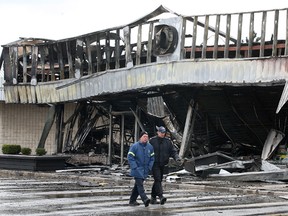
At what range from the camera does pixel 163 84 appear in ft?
85.6

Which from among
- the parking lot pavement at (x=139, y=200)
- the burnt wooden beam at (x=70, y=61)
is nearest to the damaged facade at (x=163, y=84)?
the burnt wooden beam at (x=70, y=61)

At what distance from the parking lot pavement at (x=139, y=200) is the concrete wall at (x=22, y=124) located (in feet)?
61.0

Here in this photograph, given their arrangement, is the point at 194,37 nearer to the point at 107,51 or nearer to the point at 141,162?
the point at 107,51

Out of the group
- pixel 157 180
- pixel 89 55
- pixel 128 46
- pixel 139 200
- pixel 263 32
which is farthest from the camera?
pixel 89 55

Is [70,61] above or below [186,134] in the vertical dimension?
above

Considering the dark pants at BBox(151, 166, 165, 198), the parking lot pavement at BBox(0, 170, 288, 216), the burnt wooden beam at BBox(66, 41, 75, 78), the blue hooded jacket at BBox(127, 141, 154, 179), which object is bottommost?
the parking lot pavement at BBox(0, 170, 288, 216)

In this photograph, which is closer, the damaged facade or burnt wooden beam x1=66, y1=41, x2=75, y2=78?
the damaged facade

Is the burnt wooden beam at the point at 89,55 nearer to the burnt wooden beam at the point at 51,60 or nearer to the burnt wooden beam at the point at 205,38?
the burnt wooden beam at the point at 51,60

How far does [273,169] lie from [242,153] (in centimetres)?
698

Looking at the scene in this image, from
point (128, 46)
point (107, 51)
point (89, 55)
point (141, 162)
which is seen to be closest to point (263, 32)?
point (128, 46)

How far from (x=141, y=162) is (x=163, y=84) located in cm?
1250

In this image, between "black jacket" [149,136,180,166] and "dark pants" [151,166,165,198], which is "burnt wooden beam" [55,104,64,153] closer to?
"black jacket" [149,136,180,166]

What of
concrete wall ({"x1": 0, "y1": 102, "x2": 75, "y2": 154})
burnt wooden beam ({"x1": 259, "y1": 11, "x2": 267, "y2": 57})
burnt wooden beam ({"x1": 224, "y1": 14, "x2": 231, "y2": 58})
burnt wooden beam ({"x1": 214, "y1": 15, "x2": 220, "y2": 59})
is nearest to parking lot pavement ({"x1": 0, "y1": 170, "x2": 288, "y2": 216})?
burnt wooden beam ({"x1": 259, "y1": 11, "x2": 267, "y2": 57})

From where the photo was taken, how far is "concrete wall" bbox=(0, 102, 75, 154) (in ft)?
129
